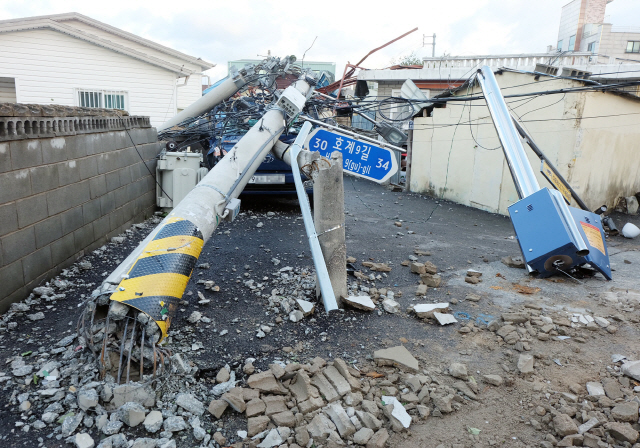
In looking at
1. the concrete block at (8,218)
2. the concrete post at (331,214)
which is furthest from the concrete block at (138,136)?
the concrete post at (331,214)

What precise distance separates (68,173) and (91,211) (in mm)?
775

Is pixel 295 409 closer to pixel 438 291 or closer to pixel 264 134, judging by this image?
pixel 438 291

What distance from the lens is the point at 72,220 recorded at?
5.54 meters

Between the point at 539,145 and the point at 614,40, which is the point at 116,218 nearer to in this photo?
the point at 539,145

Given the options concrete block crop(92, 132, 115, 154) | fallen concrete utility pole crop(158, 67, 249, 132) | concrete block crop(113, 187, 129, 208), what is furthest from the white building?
concrete block crop(92, 132, 115, 154)

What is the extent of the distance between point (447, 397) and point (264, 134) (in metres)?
3.79

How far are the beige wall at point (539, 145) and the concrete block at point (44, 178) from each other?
27.6 feet

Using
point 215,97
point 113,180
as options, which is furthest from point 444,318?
point 215,97

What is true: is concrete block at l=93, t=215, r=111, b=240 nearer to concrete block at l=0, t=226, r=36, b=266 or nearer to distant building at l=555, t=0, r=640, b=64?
concrete block at l=0, t=226, r=36, b=266

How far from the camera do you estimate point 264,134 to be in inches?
219

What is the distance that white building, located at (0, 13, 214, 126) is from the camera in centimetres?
1328

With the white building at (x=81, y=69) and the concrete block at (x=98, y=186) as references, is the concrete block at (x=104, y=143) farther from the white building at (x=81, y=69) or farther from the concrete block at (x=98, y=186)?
the white building at (x=81, y=69)

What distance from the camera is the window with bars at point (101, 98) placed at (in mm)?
14219

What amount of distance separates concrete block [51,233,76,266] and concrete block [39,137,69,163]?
0.95 metres
